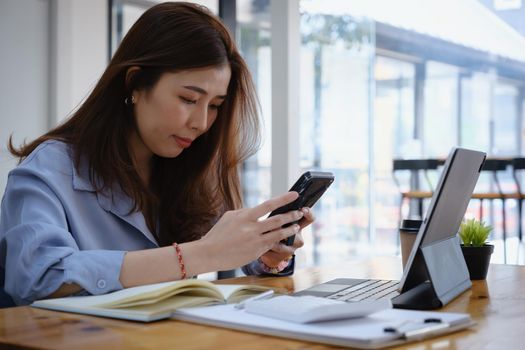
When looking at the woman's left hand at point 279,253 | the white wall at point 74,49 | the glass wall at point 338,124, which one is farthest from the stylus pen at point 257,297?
the glass wall at point 338,124

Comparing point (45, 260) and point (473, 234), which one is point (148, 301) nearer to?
point (45, 260)

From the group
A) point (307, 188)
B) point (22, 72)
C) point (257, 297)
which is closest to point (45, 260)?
point (257, 297)

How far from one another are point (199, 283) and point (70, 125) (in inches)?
26.7

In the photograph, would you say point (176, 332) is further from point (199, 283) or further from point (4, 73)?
point (4, 73)

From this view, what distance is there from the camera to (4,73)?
3643 millimetres

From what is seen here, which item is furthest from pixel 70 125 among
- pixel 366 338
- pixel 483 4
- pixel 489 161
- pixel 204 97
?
pixel 483 4

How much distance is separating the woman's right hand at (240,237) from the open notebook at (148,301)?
0.10m

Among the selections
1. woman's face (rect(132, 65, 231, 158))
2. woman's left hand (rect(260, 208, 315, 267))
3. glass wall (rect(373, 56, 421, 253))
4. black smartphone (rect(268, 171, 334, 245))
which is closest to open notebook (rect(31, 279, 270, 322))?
black smartphone (rect(268, 171, 334, 245))

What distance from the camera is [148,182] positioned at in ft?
5.57

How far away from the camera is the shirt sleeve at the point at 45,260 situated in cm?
110

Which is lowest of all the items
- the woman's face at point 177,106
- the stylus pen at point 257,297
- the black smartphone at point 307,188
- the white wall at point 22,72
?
the stylus pen at point 257,297

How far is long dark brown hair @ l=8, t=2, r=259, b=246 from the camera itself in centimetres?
145

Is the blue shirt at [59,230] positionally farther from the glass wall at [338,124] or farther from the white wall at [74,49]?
the glass wall at [338,124]

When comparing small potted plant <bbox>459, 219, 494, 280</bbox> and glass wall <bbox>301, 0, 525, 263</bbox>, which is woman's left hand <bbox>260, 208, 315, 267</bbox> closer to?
small potted plant <bbox>459, 219, 494, 280</bbox>
